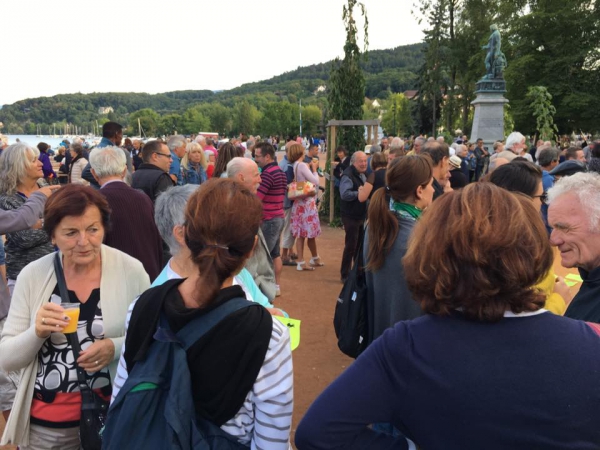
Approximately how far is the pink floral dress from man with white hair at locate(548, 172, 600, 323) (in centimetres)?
541

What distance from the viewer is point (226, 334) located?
1.40m

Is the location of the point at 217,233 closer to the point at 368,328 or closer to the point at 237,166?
the point at 368,328

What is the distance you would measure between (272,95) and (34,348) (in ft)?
492

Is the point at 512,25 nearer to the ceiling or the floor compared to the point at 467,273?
nearer to the ceiling

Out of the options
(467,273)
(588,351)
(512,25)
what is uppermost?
(512,25)

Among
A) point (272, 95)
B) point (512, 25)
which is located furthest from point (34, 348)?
point (272, 95)

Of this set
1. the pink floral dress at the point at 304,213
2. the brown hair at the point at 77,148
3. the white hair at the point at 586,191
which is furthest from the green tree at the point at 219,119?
the white hair at the point at 586,191

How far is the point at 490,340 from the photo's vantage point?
1.12m

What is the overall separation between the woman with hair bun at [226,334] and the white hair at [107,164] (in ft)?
7.36

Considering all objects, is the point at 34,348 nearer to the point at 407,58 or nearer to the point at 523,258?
the point at 523,258

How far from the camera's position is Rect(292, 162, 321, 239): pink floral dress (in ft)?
24.6

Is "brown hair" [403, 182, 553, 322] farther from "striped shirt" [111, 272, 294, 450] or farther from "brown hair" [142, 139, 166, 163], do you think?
"brown hair" [142, 139, 166, 163]

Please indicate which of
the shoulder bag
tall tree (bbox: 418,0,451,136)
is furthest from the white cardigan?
tall tree (bbox: 418,0,451,136)

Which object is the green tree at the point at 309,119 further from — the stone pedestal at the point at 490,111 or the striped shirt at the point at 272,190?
the striped shirt at the point at 272,190
